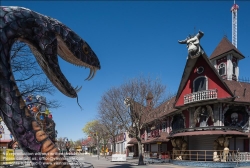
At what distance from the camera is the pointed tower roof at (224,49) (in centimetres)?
2825

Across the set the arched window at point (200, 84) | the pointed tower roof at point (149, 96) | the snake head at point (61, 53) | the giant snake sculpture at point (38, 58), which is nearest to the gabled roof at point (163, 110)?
the pointed tower roof at point (149, 96)

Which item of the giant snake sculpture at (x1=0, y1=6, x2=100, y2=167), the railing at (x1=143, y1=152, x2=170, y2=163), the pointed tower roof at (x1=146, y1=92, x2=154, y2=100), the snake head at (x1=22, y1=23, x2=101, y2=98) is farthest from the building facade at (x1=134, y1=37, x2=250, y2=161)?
the giant snake sculpture at (x1=0, y1=6, x2=100, y2=167)

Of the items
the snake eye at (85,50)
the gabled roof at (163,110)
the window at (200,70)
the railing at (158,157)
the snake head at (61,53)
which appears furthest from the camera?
the gabled roof at (163,110)

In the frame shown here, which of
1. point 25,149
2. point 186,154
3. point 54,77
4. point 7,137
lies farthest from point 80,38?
point 7,137

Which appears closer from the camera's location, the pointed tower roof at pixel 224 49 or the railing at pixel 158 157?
the railing at pixel 158 157

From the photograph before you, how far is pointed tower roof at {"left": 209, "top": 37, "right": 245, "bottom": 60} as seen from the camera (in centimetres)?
2825

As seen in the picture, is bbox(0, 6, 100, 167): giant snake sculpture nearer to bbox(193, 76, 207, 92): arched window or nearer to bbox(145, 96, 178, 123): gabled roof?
bbox(193, 76, 207, 92): arched window

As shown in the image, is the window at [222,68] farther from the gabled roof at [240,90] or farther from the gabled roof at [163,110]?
the gabled roof at [163,110]

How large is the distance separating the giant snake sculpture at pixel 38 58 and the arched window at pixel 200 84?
20.6 metres

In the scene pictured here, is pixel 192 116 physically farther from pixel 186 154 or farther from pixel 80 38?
pixel 80 38

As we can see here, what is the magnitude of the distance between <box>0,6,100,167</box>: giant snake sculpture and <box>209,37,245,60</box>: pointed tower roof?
25.8 m

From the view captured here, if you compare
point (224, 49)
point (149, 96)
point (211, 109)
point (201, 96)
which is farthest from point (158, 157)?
point (224, 49)

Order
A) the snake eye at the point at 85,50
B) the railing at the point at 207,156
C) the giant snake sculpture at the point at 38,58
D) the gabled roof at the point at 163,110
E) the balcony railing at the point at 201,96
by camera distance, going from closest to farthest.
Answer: the giant snake sculpture at the point at 38,58 → the snake eye at the point at 85,50 → the railing at the point at 207,156 → the balcony railing at the point at 201,96 → the gabled roof at the point at 163,110

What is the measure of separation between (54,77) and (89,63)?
96cm
